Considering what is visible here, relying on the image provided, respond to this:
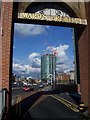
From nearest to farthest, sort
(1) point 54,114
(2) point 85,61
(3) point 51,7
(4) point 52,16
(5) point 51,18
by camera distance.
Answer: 1. (1) point 54,114
2. (5) point 51,18
3. (4) point 52,16
4. (3) point 51,7
5. (2) point 85,61

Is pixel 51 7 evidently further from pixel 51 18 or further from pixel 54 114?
pixel 54 114

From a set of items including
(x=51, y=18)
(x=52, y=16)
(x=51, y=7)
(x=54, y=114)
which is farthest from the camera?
(x=51, y=7)

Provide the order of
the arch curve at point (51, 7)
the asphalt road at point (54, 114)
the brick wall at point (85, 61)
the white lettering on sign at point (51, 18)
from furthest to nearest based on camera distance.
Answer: the brick wall at point (85, 61), the arch curve at point (51, 7), the white lettering on sign at point (51, 18), the asphalt road at point (54, 114)

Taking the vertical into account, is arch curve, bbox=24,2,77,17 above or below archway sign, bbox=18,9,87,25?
above

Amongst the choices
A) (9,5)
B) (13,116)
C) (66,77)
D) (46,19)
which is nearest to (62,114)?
(13,116)

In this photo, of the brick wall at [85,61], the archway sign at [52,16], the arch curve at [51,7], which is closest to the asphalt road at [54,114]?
the brick wall at [85,61]

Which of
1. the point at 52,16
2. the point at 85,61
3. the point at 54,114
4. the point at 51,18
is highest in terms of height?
the point at 52,16

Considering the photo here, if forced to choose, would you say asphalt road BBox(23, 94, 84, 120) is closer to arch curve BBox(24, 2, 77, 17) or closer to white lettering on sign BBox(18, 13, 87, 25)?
white lettering on sign BBox(18, 13, 87, 25)

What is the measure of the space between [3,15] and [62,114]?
8.16m

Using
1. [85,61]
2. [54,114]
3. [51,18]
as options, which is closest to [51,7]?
[51,18]

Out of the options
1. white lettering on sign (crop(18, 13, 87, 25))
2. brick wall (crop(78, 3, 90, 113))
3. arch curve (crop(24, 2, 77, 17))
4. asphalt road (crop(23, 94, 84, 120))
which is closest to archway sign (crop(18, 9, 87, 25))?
white lettering on sign (crop(18, 13, 87, 25))

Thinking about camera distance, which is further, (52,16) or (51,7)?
(51,7)

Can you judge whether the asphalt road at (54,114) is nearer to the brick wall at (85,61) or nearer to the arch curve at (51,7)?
the brick wall at (85,61)

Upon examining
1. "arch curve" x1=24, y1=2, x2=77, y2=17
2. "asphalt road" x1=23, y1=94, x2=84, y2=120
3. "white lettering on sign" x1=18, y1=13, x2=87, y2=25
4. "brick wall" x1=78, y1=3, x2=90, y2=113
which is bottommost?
→ "asphalt road" x1=23, y1=94, x2=84, y2=120
